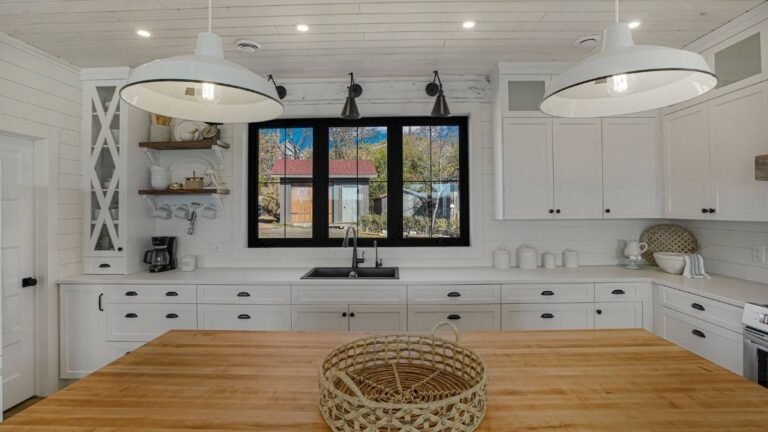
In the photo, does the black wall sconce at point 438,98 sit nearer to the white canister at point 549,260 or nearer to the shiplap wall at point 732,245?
the white canister at point 549,260

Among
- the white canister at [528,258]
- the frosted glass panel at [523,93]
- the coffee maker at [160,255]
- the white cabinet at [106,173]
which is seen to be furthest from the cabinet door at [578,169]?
the white cabinet at [106,173]

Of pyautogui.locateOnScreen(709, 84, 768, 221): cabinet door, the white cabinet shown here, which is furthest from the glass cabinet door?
pyautogui.locateOnScreen(709, 84, 768, 221): cabinet door

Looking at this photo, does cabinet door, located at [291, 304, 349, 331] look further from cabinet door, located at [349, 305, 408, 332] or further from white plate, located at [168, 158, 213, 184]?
white plate, located at [168, 158, 213, 184]

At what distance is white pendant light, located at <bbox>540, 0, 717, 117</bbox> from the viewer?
91 cm

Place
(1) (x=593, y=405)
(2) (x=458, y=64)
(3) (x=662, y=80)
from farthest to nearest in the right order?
(2) (x=458, y=64) < (3) (x=662, y=80) < (1) (x=593, y=405)

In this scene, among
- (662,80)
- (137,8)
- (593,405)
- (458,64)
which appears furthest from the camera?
(458,64)

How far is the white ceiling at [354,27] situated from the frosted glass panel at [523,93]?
8.0 inches

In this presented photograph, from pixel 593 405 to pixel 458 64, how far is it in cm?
269

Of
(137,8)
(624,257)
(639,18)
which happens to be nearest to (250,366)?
(137,8)

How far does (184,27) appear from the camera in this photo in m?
2.40

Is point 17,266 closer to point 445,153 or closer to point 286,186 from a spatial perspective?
point 286,186

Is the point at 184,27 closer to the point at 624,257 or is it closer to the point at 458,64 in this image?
the point at 458,64

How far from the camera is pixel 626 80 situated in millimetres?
1204

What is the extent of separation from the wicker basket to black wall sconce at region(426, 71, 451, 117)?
205 centimetres
